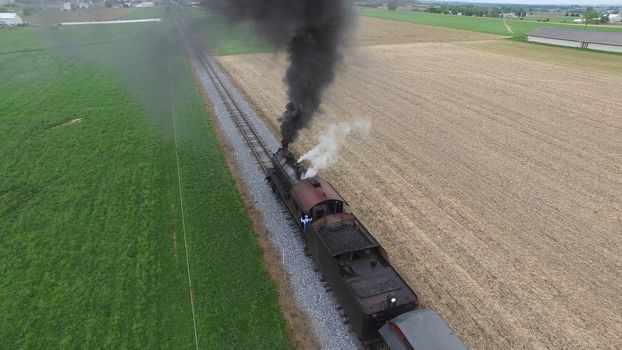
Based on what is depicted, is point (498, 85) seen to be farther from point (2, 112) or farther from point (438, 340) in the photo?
point (2, 112)

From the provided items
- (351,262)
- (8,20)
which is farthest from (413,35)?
(351,262)

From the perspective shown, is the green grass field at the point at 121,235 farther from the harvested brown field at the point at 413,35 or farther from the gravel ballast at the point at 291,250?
the harvested brown field at the point at 413,35

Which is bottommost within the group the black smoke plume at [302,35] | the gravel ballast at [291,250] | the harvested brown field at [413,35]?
the gravel ballast at [291,250]

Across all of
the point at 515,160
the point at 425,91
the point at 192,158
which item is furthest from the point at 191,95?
the point at 515,160

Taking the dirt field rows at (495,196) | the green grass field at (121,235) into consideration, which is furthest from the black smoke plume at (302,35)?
the green grass field at (121,235)

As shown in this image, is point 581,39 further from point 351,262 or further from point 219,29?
point 351,262

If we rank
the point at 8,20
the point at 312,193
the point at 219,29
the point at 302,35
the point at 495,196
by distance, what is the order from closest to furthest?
the point at 312,193 → the point at 302,35 → the point at 495,196 → the point at 219,29 → the point at 8,20

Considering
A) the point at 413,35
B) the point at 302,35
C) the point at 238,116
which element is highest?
the point at 413,35
